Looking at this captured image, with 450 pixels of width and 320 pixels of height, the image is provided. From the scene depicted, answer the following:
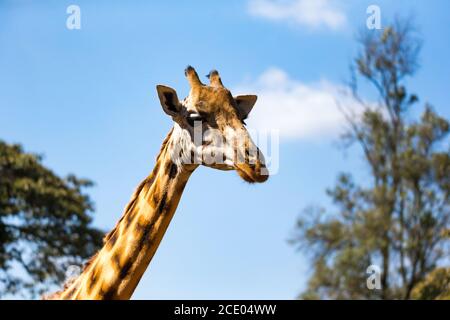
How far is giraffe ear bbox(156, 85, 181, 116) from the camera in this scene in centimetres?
648

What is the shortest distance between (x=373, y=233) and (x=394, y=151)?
401 centimetres

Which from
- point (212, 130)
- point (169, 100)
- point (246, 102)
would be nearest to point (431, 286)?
point (246, 102)

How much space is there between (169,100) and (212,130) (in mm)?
611

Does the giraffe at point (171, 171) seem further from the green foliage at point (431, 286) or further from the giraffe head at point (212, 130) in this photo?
the green foliage at point (431, 286)

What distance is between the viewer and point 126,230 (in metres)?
6.28

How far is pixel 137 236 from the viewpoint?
6.12m

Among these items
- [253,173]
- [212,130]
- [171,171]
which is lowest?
[253,173]

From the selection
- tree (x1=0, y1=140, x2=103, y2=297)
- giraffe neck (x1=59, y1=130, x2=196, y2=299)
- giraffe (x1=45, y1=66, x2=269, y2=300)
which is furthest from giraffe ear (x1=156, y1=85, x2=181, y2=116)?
tree (x1=0, y1=140, x2=103, y2=297)

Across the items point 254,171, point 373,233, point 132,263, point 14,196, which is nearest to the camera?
point 254,171

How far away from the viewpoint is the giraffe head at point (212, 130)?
5.77 meters

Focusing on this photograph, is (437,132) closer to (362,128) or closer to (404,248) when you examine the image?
(362,128)

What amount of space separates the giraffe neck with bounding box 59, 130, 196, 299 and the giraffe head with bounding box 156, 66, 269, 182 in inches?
6.3

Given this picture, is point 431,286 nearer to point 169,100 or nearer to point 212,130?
point 169,100
